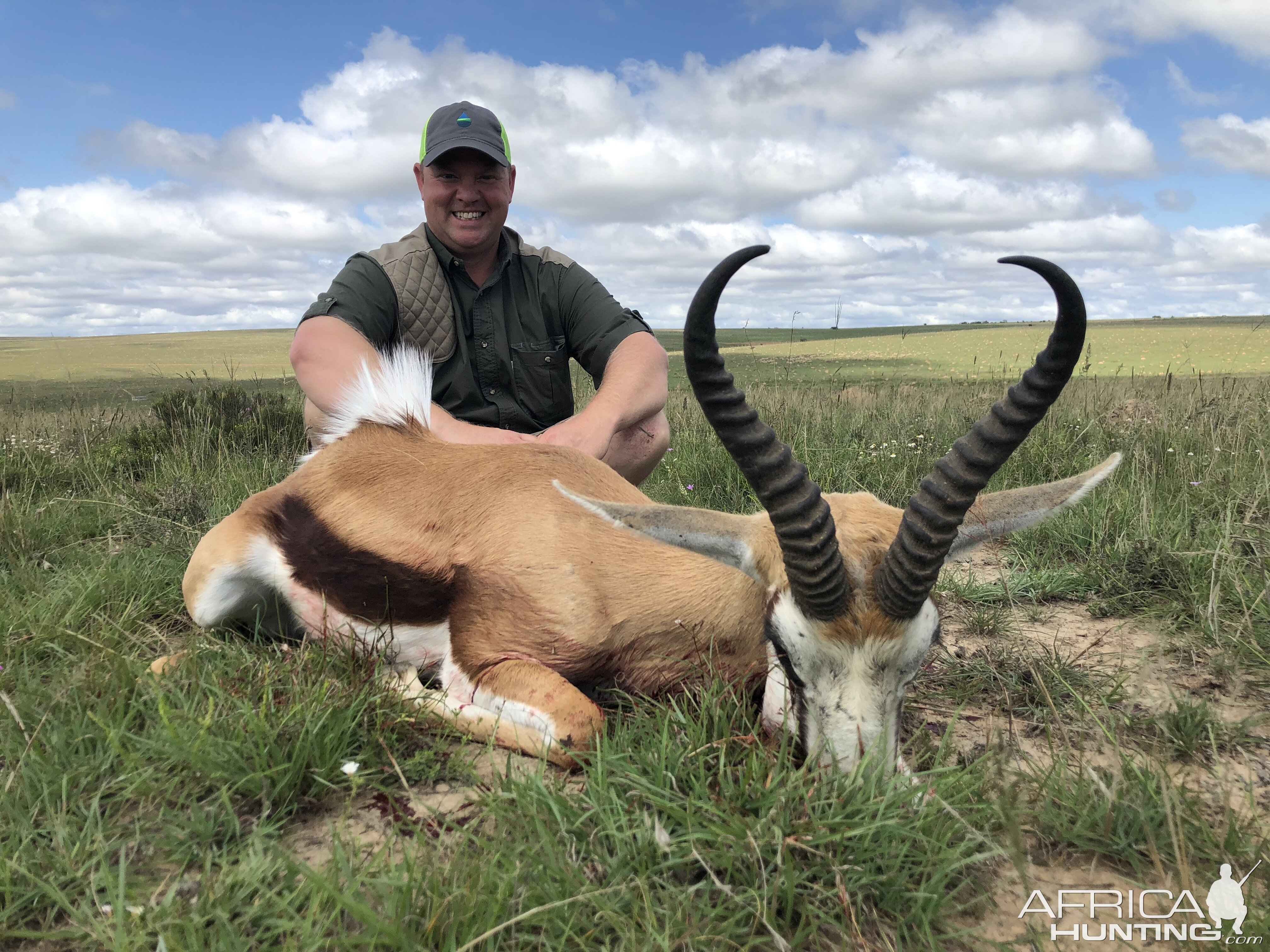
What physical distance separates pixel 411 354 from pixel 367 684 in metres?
2.14

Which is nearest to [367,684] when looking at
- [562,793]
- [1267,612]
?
[562,793]

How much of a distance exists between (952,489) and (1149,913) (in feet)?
4.30

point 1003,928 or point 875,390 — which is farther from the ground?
point 875,390

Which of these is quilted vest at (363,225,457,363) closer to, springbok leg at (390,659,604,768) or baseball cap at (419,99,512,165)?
baseball cap at (419,99,512,165)

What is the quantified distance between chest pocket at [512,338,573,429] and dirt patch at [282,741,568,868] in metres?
3.75

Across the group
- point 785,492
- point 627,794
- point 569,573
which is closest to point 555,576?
point 569,573

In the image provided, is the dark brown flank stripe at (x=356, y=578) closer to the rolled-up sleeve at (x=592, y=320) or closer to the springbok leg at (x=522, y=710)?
the springbok leg at (x=522, y=710)

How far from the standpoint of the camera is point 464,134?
223 inches

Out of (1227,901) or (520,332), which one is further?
(520,332)

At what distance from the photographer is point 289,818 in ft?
8.23

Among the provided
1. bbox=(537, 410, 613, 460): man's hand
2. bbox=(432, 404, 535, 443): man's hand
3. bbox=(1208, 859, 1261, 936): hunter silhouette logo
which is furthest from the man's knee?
bbox=(1208, 859, 1261, 936): hunter silhouette logo

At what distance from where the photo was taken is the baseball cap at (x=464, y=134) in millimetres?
5586

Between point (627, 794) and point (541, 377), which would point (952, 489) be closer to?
point (627, 794)

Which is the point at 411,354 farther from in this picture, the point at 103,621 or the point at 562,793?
the point at 562,793
